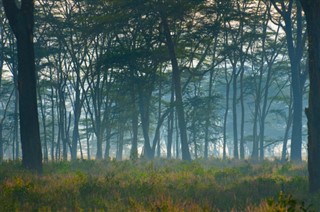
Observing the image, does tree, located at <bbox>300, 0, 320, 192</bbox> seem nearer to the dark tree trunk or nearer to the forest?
the forest

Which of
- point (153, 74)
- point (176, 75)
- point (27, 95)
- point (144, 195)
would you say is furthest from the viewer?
point (153, 74)

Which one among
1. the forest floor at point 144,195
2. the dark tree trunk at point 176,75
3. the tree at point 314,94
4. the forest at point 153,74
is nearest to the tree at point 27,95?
the forest at point 153,74

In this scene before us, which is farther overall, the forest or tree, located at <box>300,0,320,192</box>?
tree, located at <box>300,0,320,192</box>

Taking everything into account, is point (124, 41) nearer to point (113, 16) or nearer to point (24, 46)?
point (113, 16)

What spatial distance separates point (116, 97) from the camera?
115 ft

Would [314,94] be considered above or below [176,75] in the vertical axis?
below

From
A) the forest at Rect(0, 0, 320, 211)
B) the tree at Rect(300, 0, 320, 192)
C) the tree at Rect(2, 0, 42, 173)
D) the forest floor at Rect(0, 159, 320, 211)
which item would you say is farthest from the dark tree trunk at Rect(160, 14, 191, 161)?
the tree at Rect(300, 0, 320, 192)

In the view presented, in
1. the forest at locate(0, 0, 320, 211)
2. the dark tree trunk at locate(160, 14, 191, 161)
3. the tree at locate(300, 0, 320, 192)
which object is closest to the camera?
the forest at locate(0, 0, 320, 211)

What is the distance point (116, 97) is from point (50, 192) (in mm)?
24231

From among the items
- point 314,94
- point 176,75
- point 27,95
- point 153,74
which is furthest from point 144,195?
point 153,74

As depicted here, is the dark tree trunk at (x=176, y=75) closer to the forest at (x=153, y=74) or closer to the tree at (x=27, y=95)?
the forest at (x=153, y=74)

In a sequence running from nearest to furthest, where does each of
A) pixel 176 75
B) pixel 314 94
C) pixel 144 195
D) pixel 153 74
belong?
pixel 144 195, pixel 314 94, pixel 176 75, pixel 153 74

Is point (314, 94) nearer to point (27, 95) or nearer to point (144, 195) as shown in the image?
point (144, 195)

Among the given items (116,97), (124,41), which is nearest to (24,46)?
(124,41)
